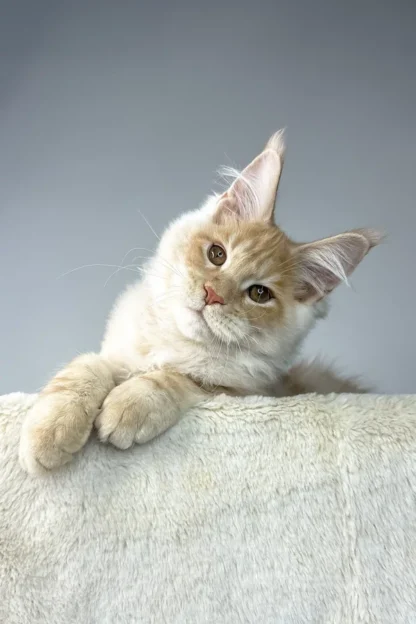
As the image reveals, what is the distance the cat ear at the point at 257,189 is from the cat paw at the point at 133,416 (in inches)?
20.2

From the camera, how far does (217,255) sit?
1.24 meters

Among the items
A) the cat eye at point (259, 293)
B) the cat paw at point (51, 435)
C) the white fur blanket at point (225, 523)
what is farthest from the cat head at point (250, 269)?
the cat paw at point (51, 435)

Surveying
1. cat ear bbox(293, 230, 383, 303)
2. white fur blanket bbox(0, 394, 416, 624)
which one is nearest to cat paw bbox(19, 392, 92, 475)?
white fur blanket bbox(0, 394, 416, 624)

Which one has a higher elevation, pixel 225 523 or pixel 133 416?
pixel 133 416

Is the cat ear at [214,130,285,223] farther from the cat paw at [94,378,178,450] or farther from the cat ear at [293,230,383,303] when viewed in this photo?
the cat paw at [94,378,178,450]

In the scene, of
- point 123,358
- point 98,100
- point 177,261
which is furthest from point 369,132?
point 123,358

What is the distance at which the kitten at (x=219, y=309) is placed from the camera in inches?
41.6

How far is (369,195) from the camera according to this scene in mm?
2029

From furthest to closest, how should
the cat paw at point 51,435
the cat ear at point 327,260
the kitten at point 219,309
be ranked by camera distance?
1. the cat ear at point 327,260
2. the kitten at point 219,309
3. the cat paw at point 51,435

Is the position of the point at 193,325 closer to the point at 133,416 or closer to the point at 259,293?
the point at 259,293

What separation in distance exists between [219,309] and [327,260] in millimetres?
279

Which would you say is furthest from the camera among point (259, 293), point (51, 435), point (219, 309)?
point (259, 293)

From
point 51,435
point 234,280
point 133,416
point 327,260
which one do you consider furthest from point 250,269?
point 51,435

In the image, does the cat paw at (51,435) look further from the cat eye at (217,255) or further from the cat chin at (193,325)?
the cat eye at (217,255)
